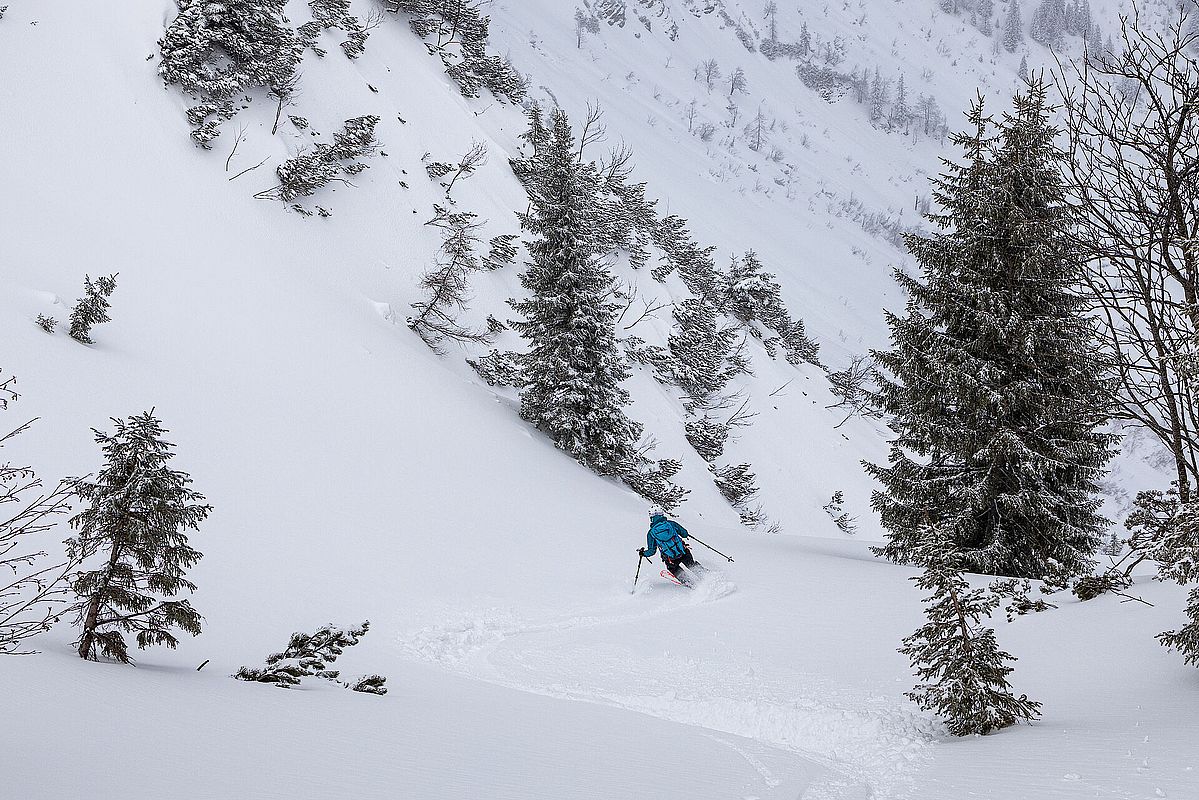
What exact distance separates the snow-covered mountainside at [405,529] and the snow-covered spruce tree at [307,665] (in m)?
0.21

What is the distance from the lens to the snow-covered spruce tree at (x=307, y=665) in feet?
22.3

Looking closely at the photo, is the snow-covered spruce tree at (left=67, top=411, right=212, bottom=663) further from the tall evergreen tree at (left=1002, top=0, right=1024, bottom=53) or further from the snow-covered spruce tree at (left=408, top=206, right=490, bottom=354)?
the tall evergreen tree at (left=1002, top=0, right=1024, bottom=53)

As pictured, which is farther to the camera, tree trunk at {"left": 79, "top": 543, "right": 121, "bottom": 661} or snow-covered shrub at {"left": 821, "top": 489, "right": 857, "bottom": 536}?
snow-covered shrub at {"left": 821, "top": 489, "right": 857, "bottom": 536}

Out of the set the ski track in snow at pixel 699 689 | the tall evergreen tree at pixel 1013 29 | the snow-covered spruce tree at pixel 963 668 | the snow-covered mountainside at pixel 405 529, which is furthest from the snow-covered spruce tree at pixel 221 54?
the tall evergreen tree at pixel 1013 29

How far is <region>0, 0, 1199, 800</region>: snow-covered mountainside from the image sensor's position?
16.6ft

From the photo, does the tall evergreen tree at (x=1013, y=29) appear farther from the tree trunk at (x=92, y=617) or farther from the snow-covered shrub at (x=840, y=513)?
the tree trunk at (x=92, y=617)

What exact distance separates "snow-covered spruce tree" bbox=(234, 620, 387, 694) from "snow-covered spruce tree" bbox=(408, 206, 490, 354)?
19.0m

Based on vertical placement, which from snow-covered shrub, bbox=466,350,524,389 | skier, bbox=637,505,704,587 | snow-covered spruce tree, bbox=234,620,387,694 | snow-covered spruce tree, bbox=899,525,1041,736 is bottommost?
snow-covered spruce tree, bbox=234,620,387,694

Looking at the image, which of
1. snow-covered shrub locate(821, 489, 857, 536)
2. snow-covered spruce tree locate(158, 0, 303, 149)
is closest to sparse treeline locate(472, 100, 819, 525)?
snow-covered shrub locate(821, 489, 857, 536)

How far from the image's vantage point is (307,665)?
7082 millimetres

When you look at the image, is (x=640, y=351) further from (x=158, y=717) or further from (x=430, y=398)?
(x=158, y=717)

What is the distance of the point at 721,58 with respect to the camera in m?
111

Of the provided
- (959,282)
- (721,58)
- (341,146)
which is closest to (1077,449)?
(959,282)

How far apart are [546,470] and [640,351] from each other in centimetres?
1397
